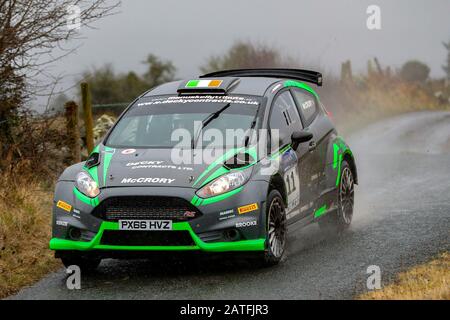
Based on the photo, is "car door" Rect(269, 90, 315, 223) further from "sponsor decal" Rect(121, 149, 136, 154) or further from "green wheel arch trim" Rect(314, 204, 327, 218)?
"sponsor decal" Rect(121, 149, 136, 154)

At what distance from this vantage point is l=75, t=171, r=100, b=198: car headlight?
921 centimetres

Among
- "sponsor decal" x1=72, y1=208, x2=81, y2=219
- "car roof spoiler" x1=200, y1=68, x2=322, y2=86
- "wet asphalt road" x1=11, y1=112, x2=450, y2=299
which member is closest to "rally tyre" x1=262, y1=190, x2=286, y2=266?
"wet asphalt road" x1=11, y1=112, x2=450, y2=299

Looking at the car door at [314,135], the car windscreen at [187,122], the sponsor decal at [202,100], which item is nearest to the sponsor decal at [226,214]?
the car windscreen at [187,122]

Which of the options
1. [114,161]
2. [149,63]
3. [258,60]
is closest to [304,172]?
[114,161]

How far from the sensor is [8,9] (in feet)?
43.6

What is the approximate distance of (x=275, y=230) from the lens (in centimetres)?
956

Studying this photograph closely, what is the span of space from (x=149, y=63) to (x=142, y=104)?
1729 inches

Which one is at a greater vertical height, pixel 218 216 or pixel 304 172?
pixel 304 172

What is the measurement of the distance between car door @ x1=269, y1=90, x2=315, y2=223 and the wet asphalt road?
51 cm

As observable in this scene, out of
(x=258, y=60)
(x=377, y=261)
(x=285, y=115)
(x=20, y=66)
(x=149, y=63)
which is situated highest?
(x=149, y=63)

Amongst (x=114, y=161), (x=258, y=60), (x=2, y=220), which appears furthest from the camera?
(x=258, y=60)

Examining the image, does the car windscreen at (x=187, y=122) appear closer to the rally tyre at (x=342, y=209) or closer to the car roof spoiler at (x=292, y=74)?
the car roof spoiler at (x=292, y=74)

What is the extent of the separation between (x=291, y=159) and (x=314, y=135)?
104 cm

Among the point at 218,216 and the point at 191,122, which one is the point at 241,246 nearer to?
the point at 218,216
